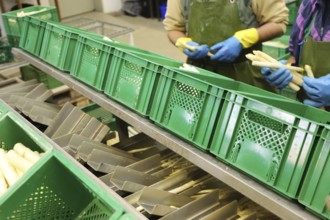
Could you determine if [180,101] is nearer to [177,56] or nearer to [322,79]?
[322,79]

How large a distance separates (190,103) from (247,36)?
0.84 metres

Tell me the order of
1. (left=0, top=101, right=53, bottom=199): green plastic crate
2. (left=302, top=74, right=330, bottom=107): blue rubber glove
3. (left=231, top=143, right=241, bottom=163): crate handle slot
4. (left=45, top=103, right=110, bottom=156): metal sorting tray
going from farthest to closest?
(left=45, top=103, right=110, bottom=156): metal sorting tray < (left=0, top=101, right=53, bottom=199): green plastic crate < (left=302, top=74, right=330, bottom=107): blue rubber glove < (left=231, top=143, right=241, bottom=163): crate handle slot

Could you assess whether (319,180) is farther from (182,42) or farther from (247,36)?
(182,42)

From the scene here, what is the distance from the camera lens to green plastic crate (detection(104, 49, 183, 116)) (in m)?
1.56

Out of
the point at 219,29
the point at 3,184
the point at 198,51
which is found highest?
the point at 219,29

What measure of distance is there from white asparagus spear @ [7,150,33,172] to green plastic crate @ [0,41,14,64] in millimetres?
1639

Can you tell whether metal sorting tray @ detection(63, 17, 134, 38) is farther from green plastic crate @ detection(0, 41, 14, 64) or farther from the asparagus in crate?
the asparagus in crate

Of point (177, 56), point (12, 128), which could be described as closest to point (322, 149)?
point (12, 128)

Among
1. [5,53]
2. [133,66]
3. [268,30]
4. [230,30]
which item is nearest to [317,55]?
[268,30]

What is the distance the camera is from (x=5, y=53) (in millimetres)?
3137

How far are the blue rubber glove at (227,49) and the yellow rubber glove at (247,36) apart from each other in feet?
0.10

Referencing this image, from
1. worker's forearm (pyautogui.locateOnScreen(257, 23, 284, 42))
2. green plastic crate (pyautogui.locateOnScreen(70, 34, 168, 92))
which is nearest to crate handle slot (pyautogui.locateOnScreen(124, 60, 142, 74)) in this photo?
green plastic crate (pyautogui.locateOnScreen(70, 34, 168, 92))

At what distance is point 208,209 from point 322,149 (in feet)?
1.78

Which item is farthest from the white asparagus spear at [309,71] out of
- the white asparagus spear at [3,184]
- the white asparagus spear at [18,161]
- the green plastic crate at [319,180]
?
the white asparagus spear at [3,184]
